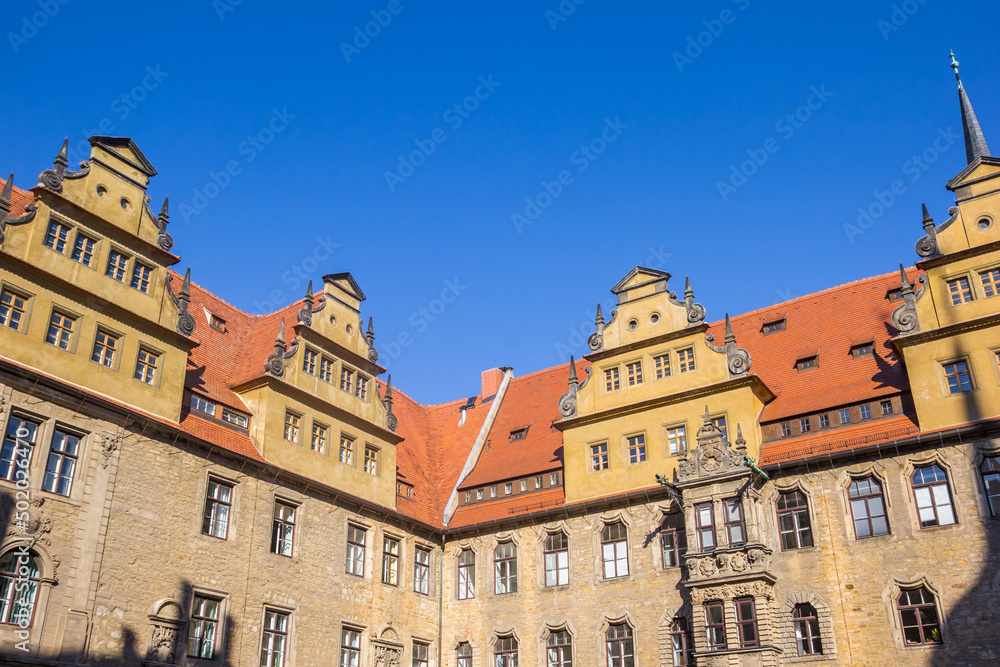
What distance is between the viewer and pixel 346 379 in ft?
89.5

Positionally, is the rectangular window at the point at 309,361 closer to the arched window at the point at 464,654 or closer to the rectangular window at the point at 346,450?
the rectangular window at the point at 346,450

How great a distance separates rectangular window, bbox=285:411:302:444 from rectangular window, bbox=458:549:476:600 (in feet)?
21.6

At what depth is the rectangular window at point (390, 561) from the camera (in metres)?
26.2

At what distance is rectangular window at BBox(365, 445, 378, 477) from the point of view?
27.0 metres

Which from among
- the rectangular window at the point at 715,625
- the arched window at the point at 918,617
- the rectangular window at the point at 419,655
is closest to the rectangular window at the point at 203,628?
the rectangular window at the point at 419,655

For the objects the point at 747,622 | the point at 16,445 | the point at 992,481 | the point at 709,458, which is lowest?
the point at 747,622

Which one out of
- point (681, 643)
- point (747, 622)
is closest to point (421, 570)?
point (681, 643)

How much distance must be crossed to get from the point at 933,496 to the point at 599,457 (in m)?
8.94

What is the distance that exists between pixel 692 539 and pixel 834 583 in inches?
134

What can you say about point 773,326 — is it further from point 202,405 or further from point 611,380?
point 202,405

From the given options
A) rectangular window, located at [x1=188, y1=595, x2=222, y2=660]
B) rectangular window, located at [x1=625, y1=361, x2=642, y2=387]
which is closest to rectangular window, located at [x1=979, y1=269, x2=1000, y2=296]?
rectangular window, located at [x1=625, y1=361, x2=642, y2=387]

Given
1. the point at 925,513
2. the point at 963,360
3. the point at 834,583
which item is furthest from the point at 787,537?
the point at 963,360

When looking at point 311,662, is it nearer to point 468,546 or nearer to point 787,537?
point 468,546

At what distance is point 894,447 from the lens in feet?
70.3
